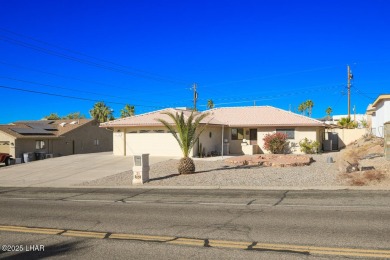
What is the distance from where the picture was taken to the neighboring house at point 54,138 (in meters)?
38.3

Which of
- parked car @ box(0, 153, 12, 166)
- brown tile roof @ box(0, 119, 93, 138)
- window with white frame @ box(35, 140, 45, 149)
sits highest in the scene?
brown tile roof @ box(0, 119, 93, 138)

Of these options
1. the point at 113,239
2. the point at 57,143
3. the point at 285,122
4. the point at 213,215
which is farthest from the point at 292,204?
the point at 57,143

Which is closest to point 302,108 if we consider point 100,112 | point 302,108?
point 302,108

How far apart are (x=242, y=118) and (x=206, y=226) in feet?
93.4

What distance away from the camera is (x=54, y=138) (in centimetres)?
4328

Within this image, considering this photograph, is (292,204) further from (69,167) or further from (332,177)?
(69,167)

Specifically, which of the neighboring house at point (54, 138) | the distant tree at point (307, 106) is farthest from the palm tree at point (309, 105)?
the neighboring house at point (54, 138)

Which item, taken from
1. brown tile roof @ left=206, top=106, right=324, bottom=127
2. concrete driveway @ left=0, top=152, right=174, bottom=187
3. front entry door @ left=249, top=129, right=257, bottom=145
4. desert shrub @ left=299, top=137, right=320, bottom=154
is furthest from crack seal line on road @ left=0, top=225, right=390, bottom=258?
front entry door @ left=249, top=129, right=257, bottom=145

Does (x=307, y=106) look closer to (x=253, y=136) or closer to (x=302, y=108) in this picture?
(x=302, y=108)

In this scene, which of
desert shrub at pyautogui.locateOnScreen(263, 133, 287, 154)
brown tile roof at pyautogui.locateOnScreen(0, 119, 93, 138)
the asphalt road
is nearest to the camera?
the asphalt road

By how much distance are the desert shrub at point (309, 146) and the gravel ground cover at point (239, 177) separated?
998 centimetres

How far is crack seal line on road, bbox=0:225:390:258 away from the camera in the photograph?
20.5ft

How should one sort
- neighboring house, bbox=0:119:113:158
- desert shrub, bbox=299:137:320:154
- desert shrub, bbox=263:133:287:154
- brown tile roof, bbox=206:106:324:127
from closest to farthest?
1. desert shrub, bbox=263:133:287:154
2. desert shrub, bbox=299:137:320:154
3. brown tile roof, bbox=206:106:324:127
4. neighboring house, bbox=0:119:113:158

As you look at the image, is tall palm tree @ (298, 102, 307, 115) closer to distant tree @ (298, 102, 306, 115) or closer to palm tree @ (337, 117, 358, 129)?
distant tree @ (298, 102, 306, 115)
